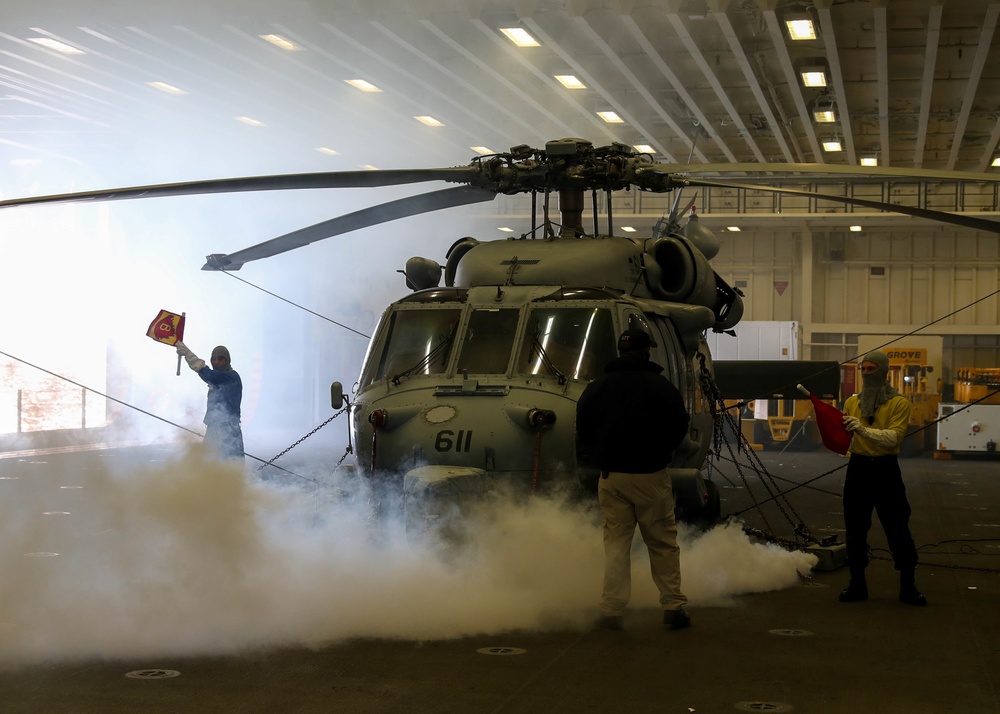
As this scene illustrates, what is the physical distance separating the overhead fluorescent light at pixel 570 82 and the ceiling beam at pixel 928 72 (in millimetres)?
4821

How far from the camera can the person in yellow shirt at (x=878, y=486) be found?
756 cm

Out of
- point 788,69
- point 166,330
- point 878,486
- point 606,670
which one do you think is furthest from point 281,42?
point 606,670

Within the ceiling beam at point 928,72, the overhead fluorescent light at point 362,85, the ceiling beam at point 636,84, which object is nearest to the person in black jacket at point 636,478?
the ceiling beam at point 636,84

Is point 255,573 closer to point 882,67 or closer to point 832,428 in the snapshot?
point 832,428

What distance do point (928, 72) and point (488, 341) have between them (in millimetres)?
10775

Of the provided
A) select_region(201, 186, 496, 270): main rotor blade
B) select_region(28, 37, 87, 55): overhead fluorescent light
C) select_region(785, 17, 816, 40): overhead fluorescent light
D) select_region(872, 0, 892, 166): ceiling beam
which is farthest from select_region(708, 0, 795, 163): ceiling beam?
select_region(28, 37, 87, 55): overhead fluorescent light

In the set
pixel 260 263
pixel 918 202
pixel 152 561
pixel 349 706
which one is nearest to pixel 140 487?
pixel 152 561

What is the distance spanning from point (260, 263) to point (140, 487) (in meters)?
14.7

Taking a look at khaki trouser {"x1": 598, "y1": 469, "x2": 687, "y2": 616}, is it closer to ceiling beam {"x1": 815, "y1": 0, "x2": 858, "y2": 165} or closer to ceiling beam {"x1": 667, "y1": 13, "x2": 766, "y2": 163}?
ceiling beam {"x1": 667, "y1": 13, "x2": 766, "y2": 163}

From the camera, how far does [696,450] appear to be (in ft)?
30.7

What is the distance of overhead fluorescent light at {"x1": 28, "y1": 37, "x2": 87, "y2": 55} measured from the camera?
1322 cm

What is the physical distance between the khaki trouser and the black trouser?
5.33 feet

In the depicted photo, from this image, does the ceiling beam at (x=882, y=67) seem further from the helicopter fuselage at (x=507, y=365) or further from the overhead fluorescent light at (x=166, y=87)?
the overhead fluorescent light at (x=166, y=87)

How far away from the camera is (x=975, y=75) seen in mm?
16422
